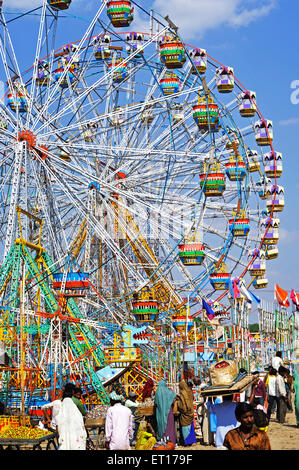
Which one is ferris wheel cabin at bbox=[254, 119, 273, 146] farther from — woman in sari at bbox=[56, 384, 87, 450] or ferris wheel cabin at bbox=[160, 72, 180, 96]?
woman in sari at bbox=[56, 384, 87, 450]

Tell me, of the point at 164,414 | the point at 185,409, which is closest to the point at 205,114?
the point at 185,409

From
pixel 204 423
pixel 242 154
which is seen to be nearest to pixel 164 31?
pixel 242 154

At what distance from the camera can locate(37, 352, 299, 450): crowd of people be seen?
637 centimetres

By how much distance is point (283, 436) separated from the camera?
12305 millimetres

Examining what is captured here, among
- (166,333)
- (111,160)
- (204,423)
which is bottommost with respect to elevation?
(204,423)

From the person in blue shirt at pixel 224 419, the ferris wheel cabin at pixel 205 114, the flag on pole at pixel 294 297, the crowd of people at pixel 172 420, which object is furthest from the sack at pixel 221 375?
the ferris wheel cabin at pixel 205 114

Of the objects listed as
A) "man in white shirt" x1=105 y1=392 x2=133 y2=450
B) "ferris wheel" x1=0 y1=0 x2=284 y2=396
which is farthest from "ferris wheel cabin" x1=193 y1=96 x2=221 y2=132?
"man in white shirt" x1=105 y1=392 x2=133 y2=450

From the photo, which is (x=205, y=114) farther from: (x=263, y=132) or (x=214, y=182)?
(x=263, y=132)

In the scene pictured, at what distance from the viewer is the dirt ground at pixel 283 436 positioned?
36.1 feet

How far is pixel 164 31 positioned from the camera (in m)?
22.2

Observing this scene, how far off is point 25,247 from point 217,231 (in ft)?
42.0

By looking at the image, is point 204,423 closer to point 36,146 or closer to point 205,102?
point 36,146
